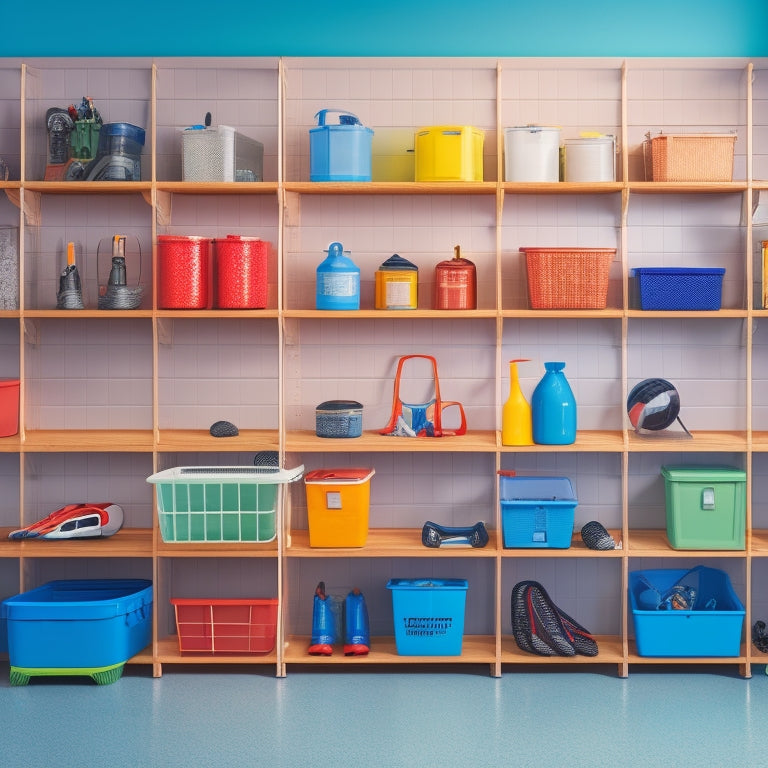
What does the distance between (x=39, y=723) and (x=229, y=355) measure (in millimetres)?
1940

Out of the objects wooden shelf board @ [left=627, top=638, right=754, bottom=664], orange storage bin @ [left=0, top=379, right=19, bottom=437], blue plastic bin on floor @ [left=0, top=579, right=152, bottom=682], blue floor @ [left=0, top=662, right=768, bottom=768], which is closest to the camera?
blue floor @ [left=0, top=662, right=768, bottom=768]

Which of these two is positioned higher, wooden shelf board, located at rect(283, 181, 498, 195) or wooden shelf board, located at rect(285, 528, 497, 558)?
wooden shelf board, located at rect(283, 181, 498, 195)

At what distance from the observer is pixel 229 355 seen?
520 cm

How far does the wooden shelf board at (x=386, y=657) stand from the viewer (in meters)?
4.80

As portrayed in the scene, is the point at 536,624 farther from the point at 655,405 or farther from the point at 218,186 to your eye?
the point at 218,186

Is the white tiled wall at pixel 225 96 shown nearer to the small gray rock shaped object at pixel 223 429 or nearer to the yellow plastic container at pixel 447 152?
the yellow plastic container at pixel 447 152

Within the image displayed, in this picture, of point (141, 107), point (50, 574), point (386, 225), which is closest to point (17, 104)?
point (141, 107)

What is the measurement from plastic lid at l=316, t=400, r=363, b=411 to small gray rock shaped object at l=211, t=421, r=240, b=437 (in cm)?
43

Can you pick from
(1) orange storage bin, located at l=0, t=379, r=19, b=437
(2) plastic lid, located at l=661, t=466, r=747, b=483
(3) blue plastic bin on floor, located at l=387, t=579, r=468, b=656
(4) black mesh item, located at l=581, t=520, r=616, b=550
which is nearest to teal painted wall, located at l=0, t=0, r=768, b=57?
(1) orange storage bin, located at l=0, t=379, r=19, b=437

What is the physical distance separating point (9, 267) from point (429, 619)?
266 cm

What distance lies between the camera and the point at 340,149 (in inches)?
189

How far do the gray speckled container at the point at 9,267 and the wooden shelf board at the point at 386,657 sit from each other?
2.16m

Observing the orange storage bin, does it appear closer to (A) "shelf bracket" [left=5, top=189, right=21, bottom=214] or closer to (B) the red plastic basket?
(A) "shelf bracket" [left=5, top=189, right=21, bottom=214]

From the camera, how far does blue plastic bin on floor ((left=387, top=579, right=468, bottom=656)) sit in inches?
189
